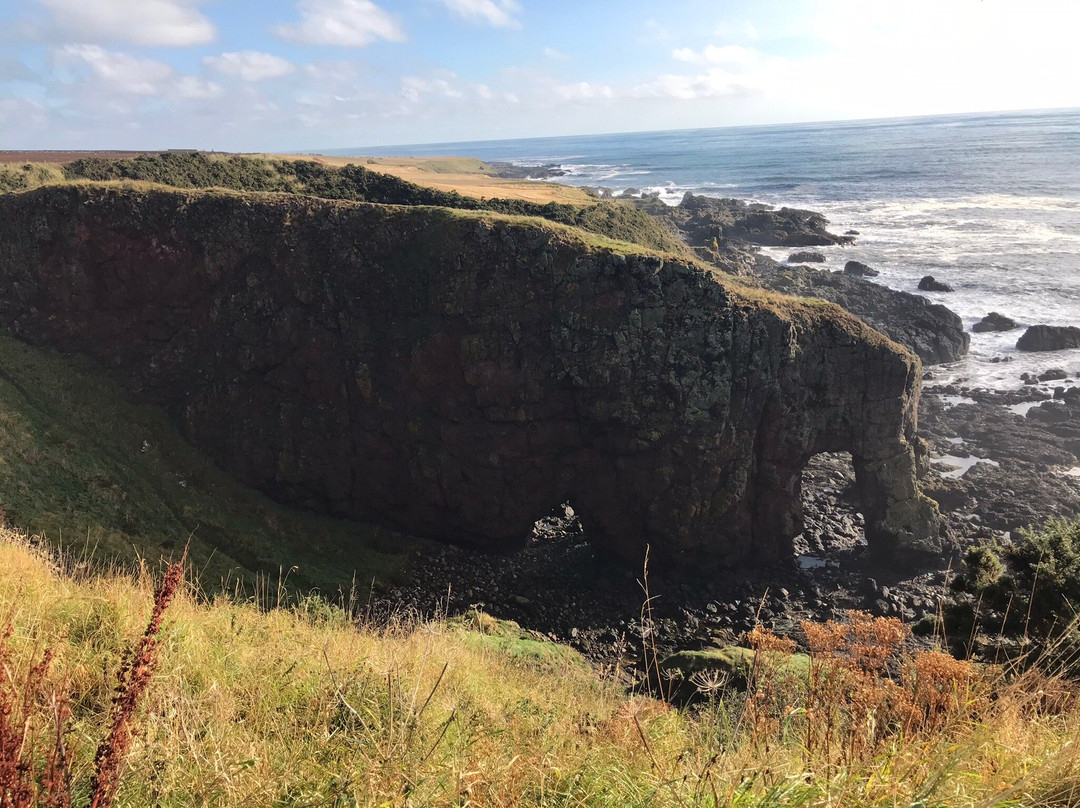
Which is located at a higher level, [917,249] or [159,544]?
[917,249]

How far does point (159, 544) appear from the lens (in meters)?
18.8

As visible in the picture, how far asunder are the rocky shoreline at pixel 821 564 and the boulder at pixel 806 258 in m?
24.9

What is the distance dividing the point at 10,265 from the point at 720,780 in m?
34.0

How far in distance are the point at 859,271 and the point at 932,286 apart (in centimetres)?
603

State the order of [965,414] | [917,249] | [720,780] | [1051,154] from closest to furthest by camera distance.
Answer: [720,780] < [965,414] < [917,249] < [1051,154]

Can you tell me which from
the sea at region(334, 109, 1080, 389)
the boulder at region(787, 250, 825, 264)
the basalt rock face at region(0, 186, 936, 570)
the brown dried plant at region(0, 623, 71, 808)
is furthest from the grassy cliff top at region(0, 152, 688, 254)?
the brown dried plant at region(0, 623, 71, 808)

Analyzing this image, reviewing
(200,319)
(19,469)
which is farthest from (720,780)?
(200,319)

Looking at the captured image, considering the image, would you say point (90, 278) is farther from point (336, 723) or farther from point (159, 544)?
point (336, 723)

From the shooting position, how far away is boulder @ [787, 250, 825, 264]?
5719cm

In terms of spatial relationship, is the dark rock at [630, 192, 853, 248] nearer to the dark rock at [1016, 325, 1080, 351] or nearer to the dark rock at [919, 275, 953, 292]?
the dark rock at [919, 275, 953, 292]

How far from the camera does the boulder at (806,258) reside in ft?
188

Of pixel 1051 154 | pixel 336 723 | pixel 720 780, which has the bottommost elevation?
pixel 336 723

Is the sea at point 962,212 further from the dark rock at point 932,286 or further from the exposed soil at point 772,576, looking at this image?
the exposed soil at point 772,576

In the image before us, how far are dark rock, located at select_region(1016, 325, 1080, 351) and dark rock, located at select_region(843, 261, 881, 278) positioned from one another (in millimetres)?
15006
